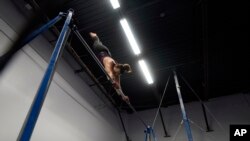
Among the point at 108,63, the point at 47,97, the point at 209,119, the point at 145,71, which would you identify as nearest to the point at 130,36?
the point at 108,63

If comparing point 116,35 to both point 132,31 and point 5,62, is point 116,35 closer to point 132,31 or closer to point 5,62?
point 132,31

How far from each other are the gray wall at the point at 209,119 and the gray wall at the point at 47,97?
190 centimetres

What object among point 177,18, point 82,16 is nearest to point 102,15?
point 82,16

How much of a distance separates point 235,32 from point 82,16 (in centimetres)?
409

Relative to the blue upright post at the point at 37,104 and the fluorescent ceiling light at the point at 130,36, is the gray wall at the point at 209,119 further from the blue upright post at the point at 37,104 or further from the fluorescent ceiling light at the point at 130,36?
the blue upright post at the point at 37,104

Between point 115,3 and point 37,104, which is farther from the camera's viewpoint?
point 115,3

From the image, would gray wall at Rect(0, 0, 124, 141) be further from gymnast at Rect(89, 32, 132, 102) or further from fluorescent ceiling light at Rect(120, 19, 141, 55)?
fluorescent ceiling light at Rect(120, 19, 141, 55)

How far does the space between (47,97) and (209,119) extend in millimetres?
5383

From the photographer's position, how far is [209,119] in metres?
7.11

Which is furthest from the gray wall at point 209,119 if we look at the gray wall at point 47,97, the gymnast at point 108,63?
the gymnast at point 108,63

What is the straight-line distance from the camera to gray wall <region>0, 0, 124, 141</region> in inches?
149

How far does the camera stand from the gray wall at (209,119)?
6746 mm

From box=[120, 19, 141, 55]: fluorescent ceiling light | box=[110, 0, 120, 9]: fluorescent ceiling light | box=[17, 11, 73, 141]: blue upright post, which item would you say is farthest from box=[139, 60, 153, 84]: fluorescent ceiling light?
box=[17, 11, 73, 141]: blue upright post

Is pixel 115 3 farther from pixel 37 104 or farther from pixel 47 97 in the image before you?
pixel 37 104
